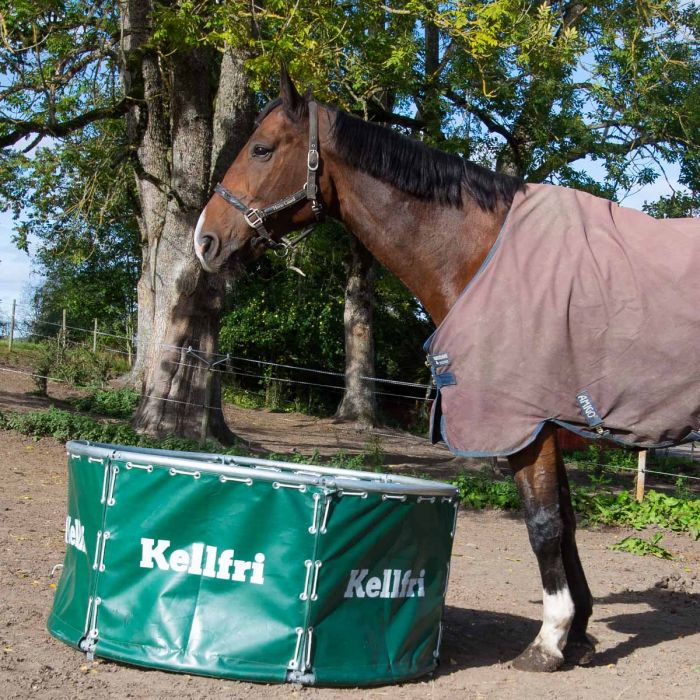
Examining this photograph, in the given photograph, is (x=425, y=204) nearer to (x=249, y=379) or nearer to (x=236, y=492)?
(x=236, y=492)

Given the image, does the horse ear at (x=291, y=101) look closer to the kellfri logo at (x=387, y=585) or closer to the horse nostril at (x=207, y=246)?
the horse nostril at (x=207, y=246)

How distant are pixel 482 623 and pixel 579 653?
91 cm

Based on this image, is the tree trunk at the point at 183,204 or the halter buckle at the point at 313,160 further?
the tree trunk at the point at 183,204

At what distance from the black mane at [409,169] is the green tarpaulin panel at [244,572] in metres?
1.50

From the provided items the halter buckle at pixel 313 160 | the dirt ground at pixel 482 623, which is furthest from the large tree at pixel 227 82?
the halter buckle at pixel 313 160

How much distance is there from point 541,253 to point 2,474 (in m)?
7.00

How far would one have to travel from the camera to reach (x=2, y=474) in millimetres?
9031

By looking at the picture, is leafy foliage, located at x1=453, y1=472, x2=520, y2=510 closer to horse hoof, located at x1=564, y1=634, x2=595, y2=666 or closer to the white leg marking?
horse hoof, located at x1=564, y1=634, x2=595, y2=666

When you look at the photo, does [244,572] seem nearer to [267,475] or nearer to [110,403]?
[267,475]

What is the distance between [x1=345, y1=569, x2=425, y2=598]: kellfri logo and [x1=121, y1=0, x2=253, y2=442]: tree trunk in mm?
7605

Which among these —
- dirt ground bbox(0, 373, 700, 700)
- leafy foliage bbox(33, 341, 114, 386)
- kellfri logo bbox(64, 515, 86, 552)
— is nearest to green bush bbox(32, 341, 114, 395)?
leafy foliage bbox(33, 341, 114, 386)

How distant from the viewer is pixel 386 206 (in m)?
4.30

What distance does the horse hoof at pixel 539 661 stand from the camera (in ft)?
13.6

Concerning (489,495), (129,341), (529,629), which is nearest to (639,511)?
(489,495)
